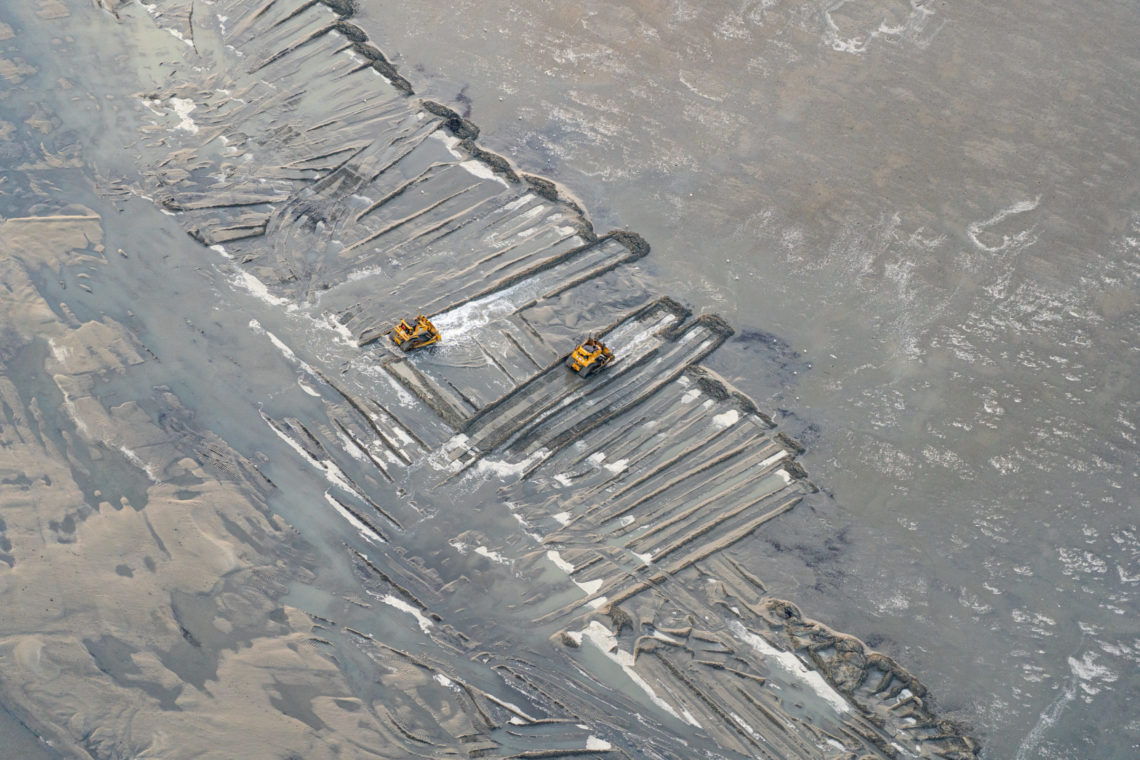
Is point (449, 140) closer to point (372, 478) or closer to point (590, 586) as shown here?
point (372, 478)

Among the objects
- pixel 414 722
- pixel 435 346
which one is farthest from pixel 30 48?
pixel 414 722

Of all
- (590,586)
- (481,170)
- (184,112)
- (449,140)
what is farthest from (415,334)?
(184,112)

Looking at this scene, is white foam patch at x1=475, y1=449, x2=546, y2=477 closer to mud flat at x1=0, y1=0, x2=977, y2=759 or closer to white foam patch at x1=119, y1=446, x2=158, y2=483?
mud flat at x1=0, y1=0, x2=977, y2=759

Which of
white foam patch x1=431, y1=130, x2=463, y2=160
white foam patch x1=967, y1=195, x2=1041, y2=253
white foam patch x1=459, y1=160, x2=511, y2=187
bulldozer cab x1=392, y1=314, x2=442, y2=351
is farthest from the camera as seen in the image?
white foam patch x1=431, y1=130, x2=463, y2=160

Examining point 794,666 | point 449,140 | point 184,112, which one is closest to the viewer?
point 794,666

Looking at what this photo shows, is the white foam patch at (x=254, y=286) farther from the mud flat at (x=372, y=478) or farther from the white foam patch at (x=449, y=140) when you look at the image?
the white foam patch at (x=449, y=140)

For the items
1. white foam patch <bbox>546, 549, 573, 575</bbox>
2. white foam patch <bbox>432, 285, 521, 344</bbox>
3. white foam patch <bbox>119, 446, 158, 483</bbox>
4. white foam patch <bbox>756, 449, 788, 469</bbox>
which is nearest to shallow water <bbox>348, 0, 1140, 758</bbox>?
white foam patch <bbox>756, 449, 788, 469</bbox>
